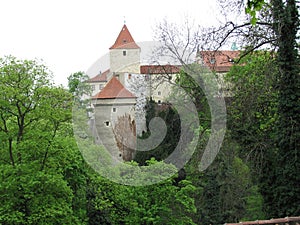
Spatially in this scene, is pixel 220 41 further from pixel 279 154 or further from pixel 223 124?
pixel 223 124

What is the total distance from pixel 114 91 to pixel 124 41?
493 centimetres

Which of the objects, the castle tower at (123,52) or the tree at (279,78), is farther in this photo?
the castle tower at (123,52)

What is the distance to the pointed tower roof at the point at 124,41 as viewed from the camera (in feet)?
108

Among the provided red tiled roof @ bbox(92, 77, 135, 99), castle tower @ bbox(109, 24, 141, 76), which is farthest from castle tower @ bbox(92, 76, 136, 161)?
castle tower @ bbox(109, 24, 141, 76)

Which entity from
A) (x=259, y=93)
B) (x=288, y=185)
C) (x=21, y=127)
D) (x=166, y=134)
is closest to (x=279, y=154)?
(x=288, y=185)

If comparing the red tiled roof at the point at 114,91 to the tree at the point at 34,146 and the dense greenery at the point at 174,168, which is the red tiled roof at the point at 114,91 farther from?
the tree at the point at 34,146

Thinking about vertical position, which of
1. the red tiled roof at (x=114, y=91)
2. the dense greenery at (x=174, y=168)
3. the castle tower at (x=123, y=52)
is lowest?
the dense greenery at (x=174, y=168)

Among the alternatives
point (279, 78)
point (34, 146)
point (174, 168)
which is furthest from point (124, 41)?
point (279, 78)

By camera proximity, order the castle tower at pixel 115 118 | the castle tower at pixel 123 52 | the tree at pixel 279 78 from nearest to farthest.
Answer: the tree at pixel 279 78
the castle tower at pixel 115 118
the castle tower at pixel 123 52

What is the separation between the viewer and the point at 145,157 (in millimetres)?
23000

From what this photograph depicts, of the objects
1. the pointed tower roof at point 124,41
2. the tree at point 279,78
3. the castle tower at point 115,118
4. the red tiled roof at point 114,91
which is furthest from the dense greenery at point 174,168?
the pointed tower roof at point 124,41

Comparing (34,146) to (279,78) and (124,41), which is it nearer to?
(279,78)

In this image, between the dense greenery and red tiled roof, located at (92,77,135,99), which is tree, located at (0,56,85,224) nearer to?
the dense greenery

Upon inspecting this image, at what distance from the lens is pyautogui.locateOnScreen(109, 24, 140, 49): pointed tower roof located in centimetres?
3284
